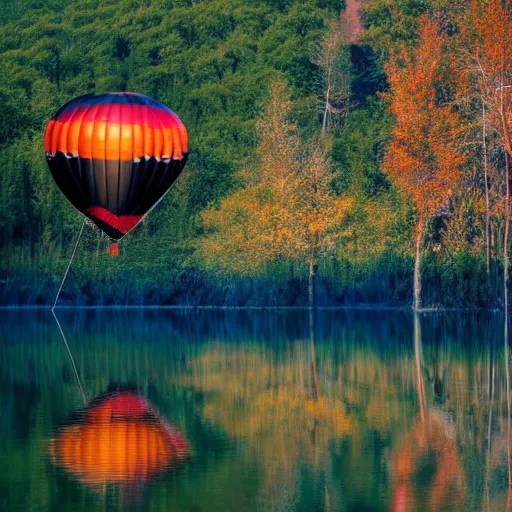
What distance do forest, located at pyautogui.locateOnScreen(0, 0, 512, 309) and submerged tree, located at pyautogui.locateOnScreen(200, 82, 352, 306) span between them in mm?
80

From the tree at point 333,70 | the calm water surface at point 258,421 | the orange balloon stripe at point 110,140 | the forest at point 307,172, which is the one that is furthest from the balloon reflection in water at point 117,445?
the tree at point 333,70

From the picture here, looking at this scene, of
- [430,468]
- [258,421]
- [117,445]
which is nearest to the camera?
[430,468]

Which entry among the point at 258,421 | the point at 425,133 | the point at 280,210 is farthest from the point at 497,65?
the point at 258,421

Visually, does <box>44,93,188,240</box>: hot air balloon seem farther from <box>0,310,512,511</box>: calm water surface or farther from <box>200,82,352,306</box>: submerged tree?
<box>200,82,352,306</box>: submerged tree

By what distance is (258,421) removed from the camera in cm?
2159

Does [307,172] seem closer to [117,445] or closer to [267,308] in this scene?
[267,308]

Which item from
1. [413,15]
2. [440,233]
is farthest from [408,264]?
[413,15]

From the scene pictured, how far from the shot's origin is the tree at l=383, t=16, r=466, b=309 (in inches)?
1913

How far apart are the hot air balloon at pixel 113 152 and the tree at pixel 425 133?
1708 cm

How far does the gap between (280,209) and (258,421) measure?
32600 mm

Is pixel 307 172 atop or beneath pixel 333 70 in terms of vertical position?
beneath

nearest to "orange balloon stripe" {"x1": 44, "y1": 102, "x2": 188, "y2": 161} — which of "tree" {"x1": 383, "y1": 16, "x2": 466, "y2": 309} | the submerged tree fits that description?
"tree" {"x1": 383, "y1": 16, "x2": 466, "y2": 309}

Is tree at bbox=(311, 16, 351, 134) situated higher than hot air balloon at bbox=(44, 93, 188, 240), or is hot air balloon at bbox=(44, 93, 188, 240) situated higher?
tree at bbox=(311, 16, 351, 134)

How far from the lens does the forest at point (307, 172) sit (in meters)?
48.6
